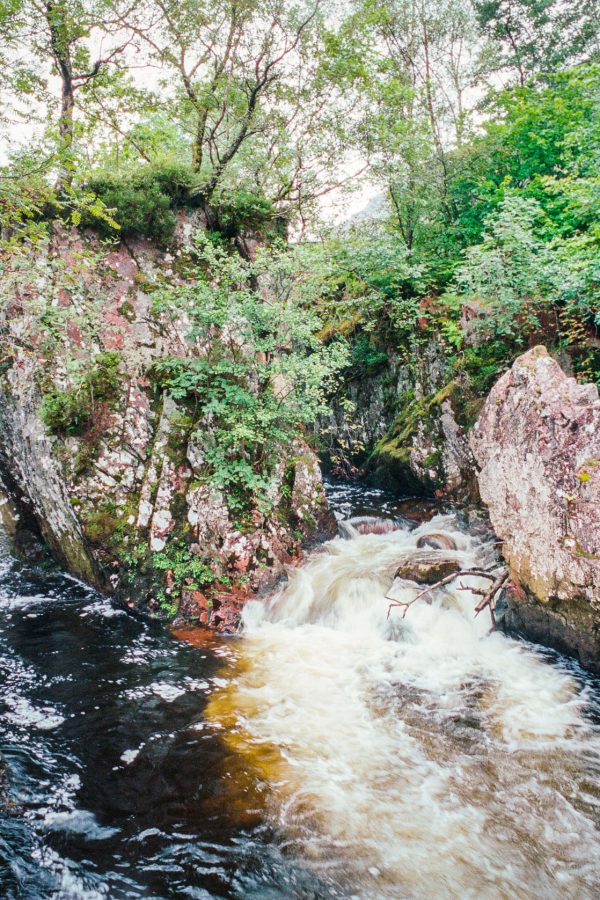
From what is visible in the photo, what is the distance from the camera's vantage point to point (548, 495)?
6188 mm

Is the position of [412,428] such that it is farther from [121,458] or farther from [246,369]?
[121,458]

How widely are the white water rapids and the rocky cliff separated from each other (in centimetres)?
130

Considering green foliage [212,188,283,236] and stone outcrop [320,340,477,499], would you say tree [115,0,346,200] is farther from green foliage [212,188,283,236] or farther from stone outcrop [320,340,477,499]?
stone outcrop [320,340,477,499]

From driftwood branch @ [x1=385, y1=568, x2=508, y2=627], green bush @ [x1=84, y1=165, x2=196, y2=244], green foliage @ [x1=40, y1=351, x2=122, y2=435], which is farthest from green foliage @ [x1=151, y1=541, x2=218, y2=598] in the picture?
green bush @ [x1=84, y1=165, x2=196, y2=244]

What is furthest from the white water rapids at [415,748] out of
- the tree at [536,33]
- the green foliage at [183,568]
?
the tree at [536,33]

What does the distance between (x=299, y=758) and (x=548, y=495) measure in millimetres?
4624

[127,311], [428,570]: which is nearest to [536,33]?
[127,311]

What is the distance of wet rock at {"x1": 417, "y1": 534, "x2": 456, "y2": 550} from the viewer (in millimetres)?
9695

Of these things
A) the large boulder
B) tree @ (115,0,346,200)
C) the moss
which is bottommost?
the large boulder

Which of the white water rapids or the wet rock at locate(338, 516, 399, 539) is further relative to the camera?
the wet rock at locate(338, 516, 399, 539)

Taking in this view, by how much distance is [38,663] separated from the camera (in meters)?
6.54

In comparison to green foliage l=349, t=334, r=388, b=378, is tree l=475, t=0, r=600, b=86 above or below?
above

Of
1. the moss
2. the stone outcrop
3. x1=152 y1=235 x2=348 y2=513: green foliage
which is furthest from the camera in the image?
the stone outcrop

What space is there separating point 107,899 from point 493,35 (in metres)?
27.2
